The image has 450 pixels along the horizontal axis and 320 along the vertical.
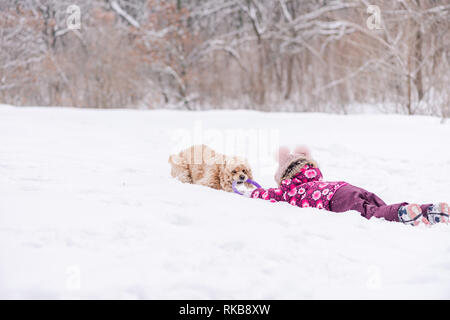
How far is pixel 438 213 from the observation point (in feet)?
8.43

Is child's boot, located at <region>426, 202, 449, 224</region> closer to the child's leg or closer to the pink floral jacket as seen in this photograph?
the child's leg

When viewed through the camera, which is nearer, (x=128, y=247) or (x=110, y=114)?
(x=128, y=247)

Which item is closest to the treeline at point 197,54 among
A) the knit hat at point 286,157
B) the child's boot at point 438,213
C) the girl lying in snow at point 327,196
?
the knit hat at point 286,157

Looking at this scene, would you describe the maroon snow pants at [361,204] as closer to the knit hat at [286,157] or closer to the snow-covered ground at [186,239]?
the snow-covered ground at [186,239]

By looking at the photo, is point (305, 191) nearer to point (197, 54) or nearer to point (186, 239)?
point (186, 239)

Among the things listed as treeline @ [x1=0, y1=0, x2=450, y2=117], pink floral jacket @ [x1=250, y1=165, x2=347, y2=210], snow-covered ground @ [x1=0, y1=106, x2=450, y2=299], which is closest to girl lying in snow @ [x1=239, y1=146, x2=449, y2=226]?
pink floral jacket @ [x1=250, y1=165, x2=347, y2=210]

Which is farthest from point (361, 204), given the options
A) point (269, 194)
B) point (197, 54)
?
point (197, 54)

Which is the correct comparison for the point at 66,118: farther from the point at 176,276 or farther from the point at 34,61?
the point at 34,61

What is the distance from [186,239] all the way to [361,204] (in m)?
1.37

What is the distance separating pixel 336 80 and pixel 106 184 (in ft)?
31.1

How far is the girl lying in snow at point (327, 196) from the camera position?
2617mm

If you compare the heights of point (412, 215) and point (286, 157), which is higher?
point (286, 157)

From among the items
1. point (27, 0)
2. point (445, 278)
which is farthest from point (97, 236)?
point (27, 0)

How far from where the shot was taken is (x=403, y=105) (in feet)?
29.4
